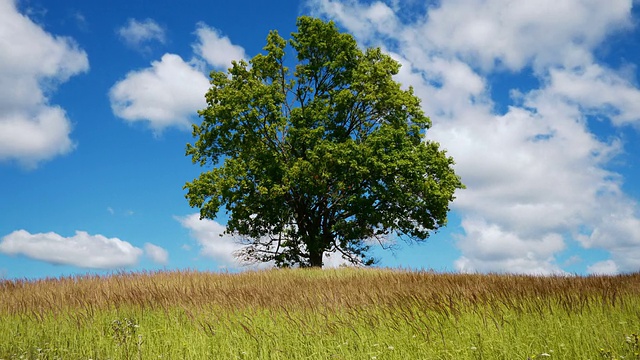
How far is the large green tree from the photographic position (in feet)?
76.0

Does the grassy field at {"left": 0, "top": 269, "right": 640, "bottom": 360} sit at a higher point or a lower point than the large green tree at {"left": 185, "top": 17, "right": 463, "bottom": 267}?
lower

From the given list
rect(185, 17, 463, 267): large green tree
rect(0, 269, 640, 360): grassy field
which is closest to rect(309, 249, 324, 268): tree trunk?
Answer: rect(185, 17, 463, 267): large green tree

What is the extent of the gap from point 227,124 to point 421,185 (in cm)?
1011

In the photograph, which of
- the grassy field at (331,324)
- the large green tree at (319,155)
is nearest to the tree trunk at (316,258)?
the large green tree at (319,155)

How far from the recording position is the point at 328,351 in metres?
7.61

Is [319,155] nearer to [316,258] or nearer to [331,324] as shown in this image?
[316,258]

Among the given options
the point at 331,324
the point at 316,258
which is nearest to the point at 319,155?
the point at 316,258

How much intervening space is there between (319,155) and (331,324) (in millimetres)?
15141

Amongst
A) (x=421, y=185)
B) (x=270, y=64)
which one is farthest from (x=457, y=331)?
(x=270, y=64)

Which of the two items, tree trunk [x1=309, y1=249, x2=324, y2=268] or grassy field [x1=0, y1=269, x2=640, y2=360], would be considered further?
tree trunk [x1=309, y1=249, x2=324, y2=268]

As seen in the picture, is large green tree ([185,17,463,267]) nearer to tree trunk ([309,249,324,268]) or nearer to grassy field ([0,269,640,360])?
tree trunk ([309,249,324,268])

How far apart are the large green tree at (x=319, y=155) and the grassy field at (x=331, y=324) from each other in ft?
36.3

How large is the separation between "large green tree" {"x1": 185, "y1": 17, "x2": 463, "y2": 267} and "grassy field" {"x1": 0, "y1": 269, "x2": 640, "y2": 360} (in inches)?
435

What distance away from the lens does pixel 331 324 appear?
8586 mm
